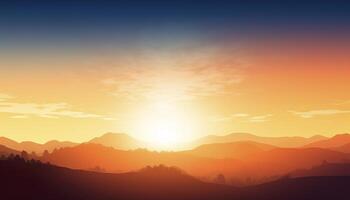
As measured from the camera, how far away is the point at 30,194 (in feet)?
182

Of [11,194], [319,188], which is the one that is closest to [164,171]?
[319,188]

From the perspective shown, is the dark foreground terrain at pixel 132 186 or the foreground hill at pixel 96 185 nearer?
the foreground hill at pixel 96 185

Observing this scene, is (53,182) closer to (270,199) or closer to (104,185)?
(104,185)

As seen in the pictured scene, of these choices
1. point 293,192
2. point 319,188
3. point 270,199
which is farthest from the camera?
point 319,188

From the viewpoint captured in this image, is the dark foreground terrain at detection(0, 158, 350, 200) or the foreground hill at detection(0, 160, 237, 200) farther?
the dark foreground terrain at detection(0, 158, 350, 200)

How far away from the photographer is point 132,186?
71000 mm

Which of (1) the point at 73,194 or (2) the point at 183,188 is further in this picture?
(2) the point at 183,188

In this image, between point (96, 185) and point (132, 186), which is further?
point (132, 186)

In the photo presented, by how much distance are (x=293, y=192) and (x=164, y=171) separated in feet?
72.8

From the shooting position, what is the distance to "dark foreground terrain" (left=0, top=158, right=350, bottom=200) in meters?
58.8

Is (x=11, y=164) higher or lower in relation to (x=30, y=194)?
higher

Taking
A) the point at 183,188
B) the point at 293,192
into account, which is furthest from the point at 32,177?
the point at 293,192

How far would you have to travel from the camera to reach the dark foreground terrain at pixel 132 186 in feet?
193

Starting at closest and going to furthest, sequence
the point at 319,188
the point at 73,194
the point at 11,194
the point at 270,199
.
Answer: the point at 11,194, the point at 73,194, the point at 270,199, the point at 319,188
